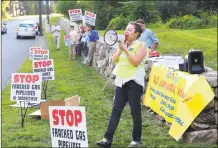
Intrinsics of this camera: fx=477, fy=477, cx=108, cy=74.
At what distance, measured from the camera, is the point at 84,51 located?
66.0ft

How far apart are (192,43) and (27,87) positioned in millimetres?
8857

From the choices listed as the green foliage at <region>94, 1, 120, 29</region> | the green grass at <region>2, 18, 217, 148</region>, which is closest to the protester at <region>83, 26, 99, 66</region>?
the green grass at <region>2, 18, 217, 148</region>

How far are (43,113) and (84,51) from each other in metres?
11.2

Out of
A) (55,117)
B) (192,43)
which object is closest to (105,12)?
(192,43)

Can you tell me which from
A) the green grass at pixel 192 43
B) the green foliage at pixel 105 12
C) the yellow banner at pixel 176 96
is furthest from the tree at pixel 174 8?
the yellow banner at pixel 176 96

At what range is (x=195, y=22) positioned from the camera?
972 inches

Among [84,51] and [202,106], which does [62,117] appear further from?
[84,51]

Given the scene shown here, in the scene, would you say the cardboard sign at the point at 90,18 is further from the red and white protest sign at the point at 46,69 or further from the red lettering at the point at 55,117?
the red lettering at the point at 55,117

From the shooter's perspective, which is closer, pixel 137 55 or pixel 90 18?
pixel 137 55

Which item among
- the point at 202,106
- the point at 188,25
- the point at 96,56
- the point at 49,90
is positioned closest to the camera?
the point at 202,106

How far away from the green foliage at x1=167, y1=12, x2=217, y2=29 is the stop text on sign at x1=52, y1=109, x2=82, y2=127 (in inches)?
751

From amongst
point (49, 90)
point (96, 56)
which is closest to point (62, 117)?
point (49, 90)

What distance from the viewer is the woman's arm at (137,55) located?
6527 millimetres

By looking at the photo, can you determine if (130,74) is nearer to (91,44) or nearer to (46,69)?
(46,69)
